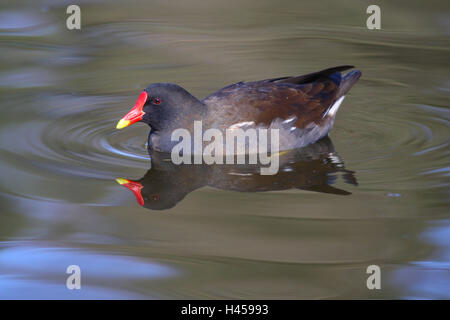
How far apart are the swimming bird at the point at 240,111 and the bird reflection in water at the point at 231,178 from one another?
280 mm

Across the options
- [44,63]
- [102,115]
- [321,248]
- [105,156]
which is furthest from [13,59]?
[321,248]

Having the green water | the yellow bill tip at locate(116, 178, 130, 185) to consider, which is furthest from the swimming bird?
the yellow bill tip at locate(116, 178, 130, 185)

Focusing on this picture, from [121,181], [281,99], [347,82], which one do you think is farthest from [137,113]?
A: [347,82]

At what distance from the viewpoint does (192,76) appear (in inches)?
368

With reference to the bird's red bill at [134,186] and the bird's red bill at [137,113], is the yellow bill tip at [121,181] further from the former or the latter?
the bird's red bill at [137,113]

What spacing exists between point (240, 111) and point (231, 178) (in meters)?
0.84

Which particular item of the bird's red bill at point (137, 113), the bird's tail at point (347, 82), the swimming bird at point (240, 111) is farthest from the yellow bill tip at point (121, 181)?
the bird's tail at point (347, 82)

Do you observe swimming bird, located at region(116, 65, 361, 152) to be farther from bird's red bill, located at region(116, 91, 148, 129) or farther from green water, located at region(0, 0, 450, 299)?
green water, located at region(0, 0, 450, 299)

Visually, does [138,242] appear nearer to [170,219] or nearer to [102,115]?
[170,219]

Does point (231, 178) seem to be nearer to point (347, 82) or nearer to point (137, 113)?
point (137, 113)

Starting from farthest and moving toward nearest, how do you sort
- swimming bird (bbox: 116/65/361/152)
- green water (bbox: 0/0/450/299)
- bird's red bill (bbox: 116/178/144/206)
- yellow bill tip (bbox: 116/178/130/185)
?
swimming bird (bbox: 116/65/361/152) < yellow bill tip (bbox: 116/178/130/185) < bird's red bill (bbox: 116/178/144/206) < green water (bbox: 0/0/450/299)

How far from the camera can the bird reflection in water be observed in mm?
6113

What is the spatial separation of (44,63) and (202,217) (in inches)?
194

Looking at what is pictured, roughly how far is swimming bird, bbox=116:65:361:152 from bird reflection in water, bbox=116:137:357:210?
0.28 metres
